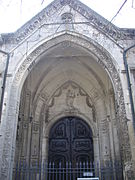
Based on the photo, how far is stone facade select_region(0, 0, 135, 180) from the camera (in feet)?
18.7

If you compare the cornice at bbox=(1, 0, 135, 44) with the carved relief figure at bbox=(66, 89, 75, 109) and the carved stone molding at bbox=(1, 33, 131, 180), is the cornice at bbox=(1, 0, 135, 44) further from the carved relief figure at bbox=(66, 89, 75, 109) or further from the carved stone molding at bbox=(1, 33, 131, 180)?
the carved relief figure at bbox=(66, 89, 75, 109)

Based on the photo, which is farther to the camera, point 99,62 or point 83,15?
point 83,15

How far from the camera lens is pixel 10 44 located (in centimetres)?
699

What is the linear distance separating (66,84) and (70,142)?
2.70 m

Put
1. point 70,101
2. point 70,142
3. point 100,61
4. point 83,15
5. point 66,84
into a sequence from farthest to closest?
1. point 66,84
2. point 70,101
3. point 70,142
4. point 83,15
5. point 100,61

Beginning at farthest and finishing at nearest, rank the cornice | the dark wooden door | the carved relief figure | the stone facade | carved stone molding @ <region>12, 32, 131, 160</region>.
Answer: the carved relief figure, the dark wooden door, the cornice, the stone facade, carved stone molding @ <region>12, 32, 131, 160</region>

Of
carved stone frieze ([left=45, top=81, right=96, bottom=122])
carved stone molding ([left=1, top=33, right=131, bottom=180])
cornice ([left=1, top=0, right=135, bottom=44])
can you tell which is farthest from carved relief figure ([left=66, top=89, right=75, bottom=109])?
cornice ([left=1, top=0, right=135, bottom=44])

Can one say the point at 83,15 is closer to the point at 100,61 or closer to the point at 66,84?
the point at 100,61

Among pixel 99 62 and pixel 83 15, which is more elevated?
pixel 83 15

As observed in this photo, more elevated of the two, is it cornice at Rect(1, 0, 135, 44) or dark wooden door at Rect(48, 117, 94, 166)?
cornice at Rect(1, 0, 135, 44)

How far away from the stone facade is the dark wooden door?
289 mm

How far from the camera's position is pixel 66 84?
30.6 ft

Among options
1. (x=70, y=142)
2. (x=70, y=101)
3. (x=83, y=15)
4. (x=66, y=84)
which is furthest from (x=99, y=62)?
(x=70, y=142)

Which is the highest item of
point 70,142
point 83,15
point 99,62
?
point 83,15
